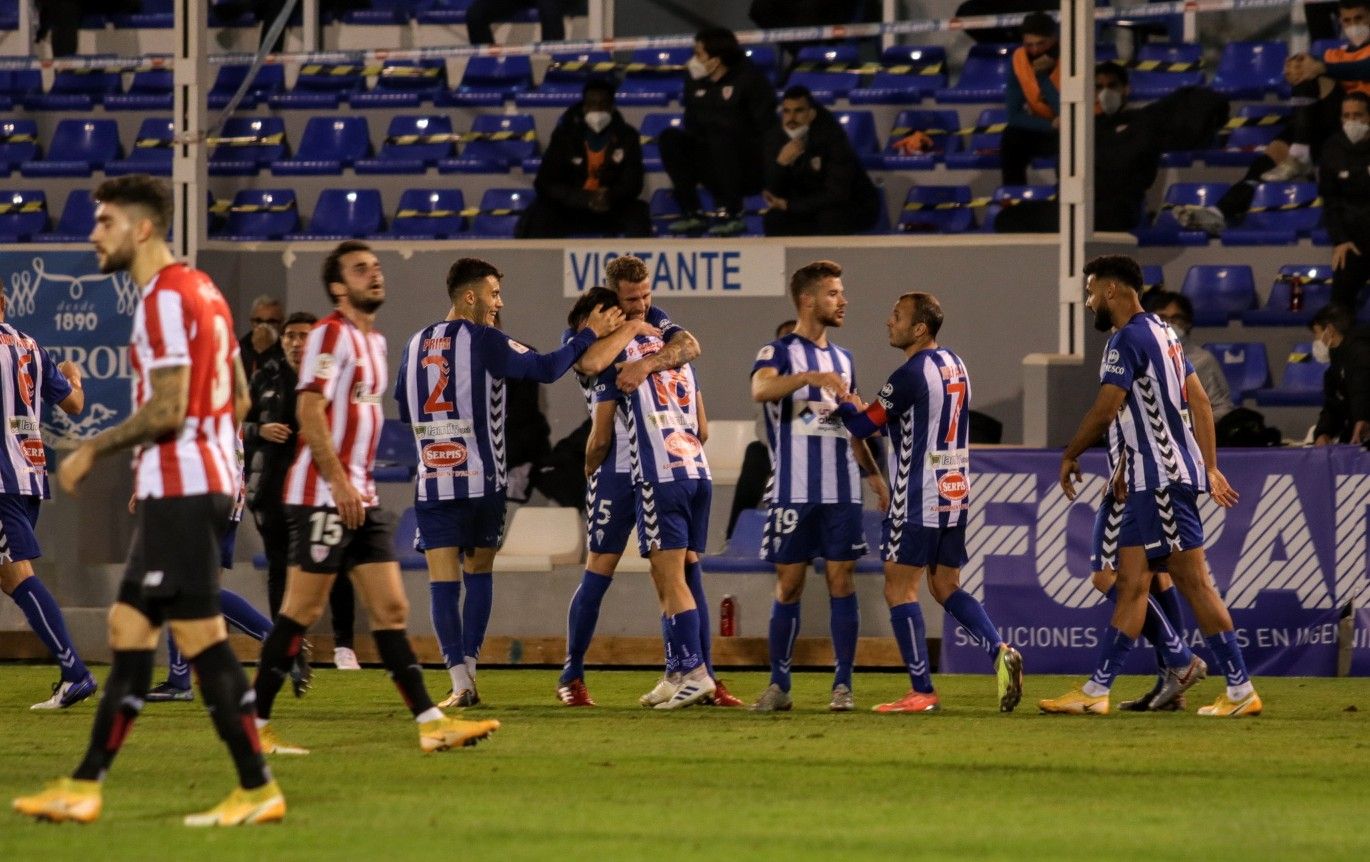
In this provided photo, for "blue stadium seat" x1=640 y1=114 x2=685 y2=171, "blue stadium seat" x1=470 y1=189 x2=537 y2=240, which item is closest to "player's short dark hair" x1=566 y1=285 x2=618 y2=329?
"blue stadium seat" x1=470 y1=189 x2=537 y2=240

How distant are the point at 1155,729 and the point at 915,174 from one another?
9.31 meters

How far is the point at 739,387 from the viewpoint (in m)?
16.6

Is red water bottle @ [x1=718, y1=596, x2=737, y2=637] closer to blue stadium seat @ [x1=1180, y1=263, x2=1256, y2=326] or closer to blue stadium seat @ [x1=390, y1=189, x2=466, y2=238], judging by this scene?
blue stadium seat @ [x1=1180, y1=263, x2=1256, y2=326]

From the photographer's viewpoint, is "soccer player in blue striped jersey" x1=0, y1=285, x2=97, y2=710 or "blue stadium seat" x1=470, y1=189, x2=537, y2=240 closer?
"soccer player in blue striped jersey" x1=0, y1=285, x2=97, y2=710

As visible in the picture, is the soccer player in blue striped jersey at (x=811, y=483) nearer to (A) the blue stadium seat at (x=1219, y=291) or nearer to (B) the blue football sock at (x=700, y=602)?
(B) the blue football sock at (x=700, y=602)

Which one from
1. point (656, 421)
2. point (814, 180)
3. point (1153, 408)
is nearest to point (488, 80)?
point (814, 180)

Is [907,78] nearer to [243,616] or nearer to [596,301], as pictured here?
[596,301]

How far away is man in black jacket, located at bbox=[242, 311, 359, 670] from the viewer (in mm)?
13422

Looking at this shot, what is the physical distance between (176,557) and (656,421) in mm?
4120

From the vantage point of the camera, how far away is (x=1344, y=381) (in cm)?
1372

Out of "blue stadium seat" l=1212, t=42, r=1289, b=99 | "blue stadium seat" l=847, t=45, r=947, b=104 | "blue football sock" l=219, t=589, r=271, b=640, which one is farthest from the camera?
"blue stadium seat" l=847, t=45, r=947, b=104

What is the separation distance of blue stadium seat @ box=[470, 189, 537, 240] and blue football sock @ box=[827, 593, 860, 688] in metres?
8.74

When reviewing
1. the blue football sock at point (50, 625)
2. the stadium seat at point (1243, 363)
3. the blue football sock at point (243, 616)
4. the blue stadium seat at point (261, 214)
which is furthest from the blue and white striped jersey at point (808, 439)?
the blue stadium seat at point (261, 214)

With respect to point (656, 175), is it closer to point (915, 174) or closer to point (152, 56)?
point (915, 174)
